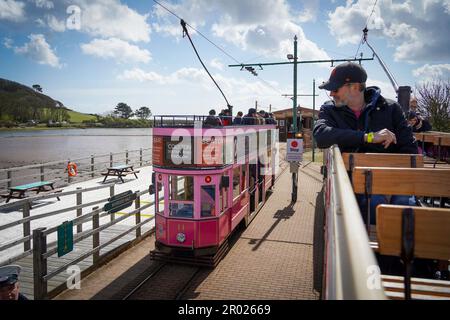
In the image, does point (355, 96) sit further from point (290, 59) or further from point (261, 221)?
point (290, 59)

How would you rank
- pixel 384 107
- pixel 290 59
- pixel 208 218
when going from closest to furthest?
pixel 384 107 < pixel 208 218 < pixel 290 59

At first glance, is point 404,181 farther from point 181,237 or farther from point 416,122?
point 181,237

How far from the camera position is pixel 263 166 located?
1545cm

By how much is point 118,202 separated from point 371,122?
7966mm

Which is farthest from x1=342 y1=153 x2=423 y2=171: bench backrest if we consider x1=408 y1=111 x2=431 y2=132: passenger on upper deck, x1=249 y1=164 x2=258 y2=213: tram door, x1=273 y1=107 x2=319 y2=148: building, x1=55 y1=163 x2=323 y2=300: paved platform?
x1=273 y1=107 x2=319 y2=148: building

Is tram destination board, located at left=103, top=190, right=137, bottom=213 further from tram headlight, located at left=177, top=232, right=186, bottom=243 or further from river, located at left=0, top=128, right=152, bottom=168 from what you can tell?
river, located at left=0, top=128, right=152, bottom=168

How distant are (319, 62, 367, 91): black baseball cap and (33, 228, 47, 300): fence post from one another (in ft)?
21.3

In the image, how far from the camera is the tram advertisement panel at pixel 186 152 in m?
9.00

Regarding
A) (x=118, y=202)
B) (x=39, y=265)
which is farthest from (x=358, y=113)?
(x=118, y=202)

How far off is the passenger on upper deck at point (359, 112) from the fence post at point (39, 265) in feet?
20.5

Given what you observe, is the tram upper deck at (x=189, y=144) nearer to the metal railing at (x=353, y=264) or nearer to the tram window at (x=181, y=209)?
the tram window at (x=181, y=209)

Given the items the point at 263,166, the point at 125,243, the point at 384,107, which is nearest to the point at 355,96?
the point at 384,107

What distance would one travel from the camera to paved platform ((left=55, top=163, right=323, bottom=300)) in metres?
7.84
